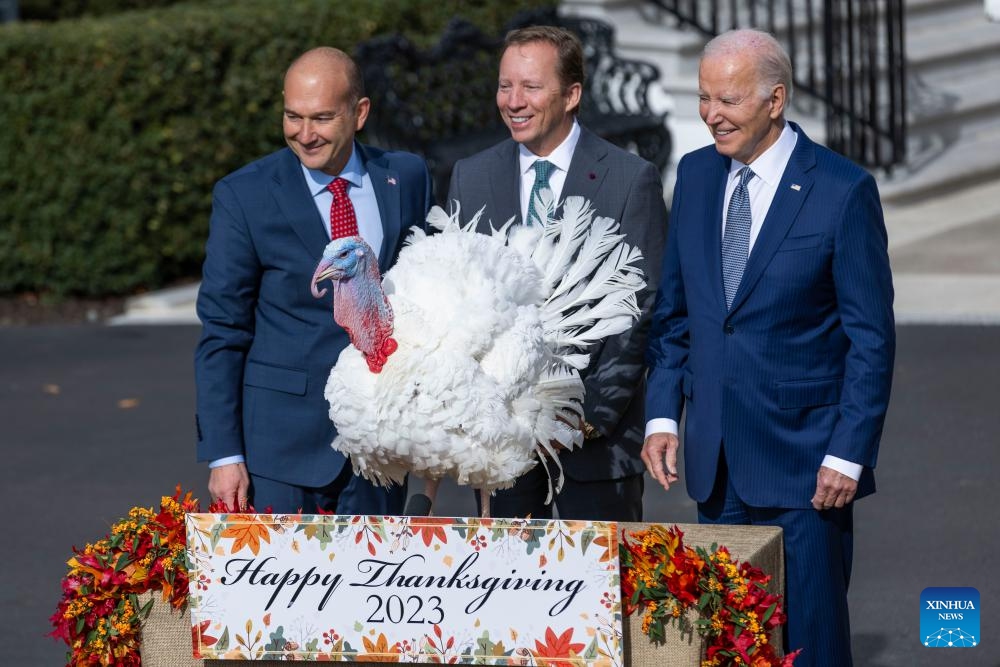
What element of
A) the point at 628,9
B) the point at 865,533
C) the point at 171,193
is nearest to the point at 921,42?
the point at 628,9

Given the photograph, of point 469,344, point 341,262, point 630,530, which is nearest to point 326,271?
point 341,262

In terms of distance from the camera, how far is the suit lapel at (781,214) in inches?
147

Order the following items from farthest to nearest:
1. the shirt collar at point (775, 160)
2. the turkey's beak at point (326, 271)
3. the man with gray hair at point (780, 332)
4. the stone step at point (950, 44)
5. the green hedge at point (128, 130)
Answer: the stone step at point (950, 44), the green hedge at point (128, 130), the shirt collar at point (775, 160), the man with gray hair at point (780, 332), the turkey's beak at point (326, 271)

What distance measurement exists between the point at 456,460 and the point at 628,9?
410 inches

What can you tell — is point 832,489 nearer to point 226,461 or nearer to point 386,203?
point 386,203

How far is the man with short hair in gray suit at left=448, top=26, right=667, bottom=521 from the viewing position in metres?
4.29

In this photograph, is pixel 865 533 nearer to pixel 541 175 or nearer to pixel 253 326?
pixel 541 175

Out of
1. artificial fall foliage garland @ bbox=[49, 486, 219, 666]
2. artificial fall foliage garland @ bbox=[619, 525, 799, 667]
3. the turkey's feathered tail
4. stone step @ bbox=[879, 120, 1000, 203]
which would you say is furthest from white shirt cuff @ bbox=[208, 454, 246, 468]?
stone step @ bbox=[879, 120, 1000, 203]

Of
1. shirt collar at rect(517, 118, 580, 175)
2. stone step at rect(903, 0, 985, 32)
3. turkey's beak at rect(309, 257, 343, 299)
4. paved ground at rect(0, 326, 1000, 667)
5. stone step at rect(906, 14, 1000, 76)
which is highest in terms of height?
stone step at rect(903, 0, 985, 32)

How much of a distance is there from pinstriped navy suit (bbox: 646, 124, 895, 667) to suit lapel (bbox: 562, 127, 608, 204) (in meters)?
0.40

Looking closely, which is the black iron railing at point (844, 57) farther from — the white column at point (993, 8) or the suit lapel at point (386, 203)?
the suit lapel at point (386, 203)

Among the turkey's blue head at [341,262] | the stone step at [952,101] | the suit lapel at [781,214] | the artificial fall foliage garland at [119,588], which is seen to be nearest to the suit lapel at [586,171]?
the suit lapel at [781,214]

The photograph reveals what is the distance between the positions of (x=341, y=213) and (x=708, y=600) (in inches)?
67.7

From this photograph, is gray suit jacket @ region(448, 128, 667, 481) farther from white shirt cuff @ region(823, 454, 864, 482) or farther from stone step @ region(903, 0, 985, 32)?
stone step @ region(903, 0, 985, 32)
